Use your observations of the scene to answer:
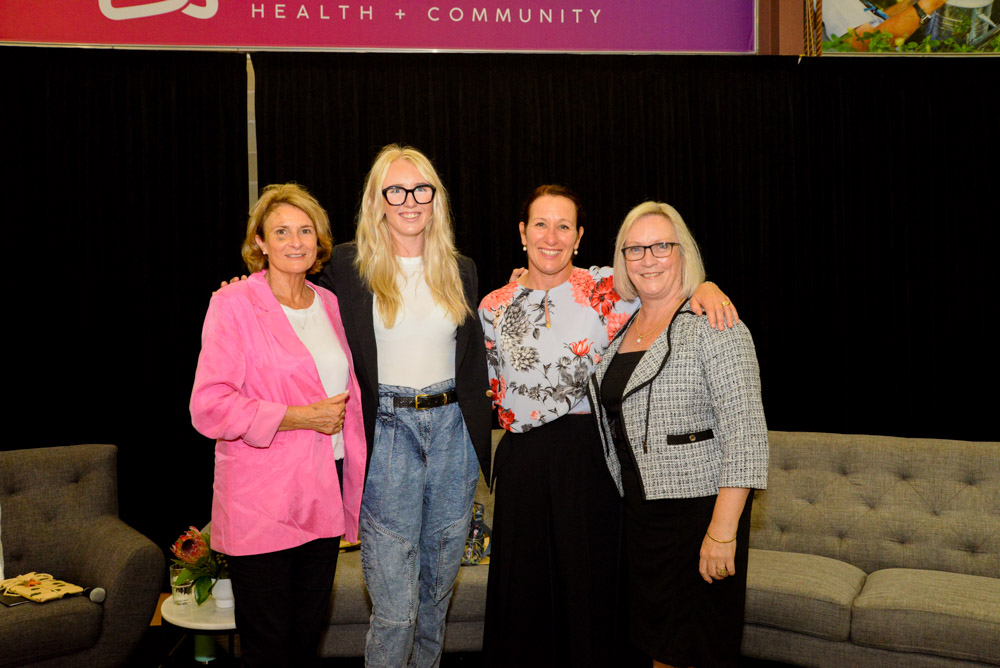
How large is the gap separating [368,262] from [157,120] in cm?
291

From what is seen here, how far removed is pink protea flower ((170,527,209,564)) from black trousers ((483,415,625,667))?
127 centimetres

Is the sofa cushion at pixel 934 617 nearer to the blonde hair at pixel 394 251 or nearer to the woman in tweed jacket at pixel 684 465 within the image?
the woman in tweed jacket at pixel 684 465

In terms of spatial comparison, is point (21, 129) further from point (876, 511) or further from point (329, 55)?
point (876, 511)

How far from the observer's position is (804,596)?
3.10 meters

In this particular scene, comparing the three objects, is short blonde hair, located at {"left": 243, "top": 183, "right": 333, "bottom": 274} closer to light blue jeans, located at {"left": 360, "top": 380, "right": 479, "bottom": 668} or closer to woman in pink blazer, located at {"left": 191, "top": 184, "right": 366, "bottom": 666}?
woman in pink blazer, located at {"left": 191, "top": 184, "right": 366, "bottom": 666}

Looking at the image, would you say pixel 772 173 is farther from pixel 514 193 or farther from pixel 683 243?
pixel 683 243

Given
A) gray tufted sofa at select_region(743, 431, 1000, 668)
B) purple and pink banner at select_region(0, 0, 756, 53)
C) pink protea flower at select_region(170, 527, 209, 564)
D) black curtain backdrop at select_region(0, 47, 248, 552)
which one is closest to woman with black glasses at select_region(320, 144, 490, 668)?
pink protea flower at select_region(170, 527, 209, 564)

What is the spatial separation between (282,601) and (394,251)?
38.7 inches

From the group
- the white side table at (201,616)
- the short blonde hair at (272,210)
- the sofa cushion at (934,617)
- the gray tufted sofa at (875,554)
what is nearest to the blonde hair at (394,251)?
the short blonde hair at (272,210)

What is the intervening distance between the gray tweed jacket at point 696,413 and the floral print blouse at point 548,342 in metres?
0.23

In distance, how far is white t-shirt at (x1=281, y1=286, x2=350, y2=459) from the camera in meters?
2.22

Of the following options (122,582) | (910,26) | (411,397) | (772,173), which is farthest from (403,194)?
(910,26)

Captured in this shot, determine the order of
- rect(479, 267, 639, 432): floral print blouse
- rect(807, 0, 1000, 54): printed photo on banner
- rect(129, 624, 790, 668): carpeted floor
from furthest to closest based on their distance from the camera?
rect(807, 0, 1000, 54): printed photo on banner → rect(129, 624, 790, 668): carpeted floor → rect(479, 267, 639, 432): floral print blouse

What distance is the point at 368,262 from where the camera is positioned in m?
2.29
